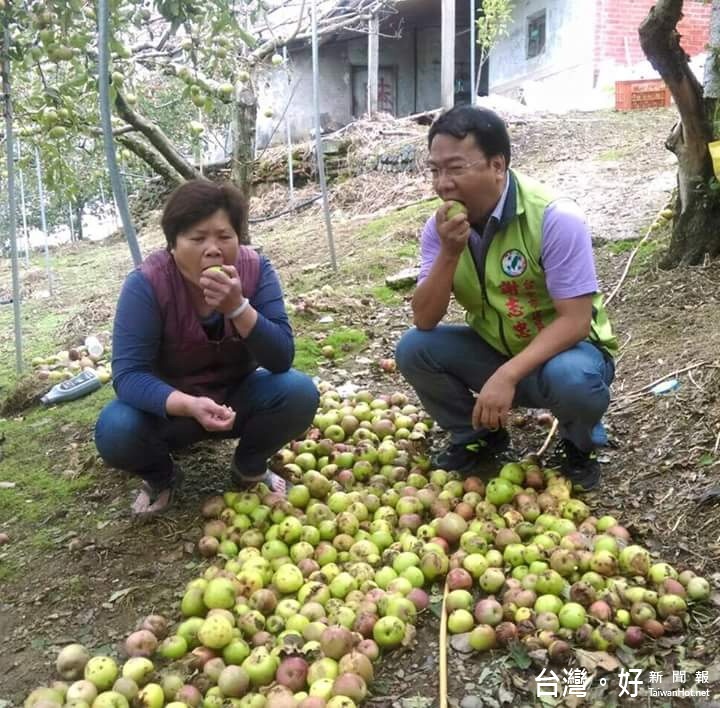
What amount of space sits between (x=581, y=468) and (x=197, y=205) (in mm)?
1685

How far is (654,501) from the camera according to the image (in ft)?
9.10

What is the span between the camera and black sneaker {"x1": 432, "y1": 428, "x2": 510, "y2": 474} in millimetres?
3160

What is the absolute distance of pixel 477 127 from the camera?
8.34 ft

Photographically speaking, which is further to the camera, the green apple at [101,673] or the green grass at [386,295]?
the green grass at [386,295]

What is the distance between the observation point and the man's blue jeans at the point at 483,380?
2.69m

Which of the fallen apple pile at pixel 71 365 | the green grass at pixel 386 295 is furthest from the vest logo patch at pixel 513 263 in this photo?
the green grass at pixel 386 295

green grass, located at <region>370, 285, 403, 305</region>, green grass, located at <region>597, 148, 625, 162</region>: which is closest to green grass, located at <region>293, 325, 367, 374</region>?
green grass, located at <region>370, 285, 403, 305</region>

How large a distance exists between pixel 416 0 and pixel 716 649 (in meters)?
16.3

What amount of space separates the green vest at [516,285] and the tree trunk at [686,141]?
211cm

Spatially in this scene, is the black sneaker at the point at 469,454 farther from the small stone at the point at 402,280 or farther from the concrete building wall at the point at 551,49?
the concrete building wall at the point at 551,49

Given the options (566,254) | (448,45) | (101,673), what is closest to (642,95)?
(448,45)

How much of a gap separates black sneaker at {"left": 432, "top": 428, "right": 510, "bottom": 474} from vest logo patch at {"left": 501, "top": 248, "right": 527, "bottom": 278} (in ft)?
2.39

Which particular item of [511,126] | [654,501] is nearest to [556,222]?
[654,501]

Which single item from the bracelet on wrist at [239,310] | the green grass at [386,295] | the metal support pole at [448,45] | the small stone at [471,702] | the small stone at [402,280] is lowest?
the small stone at [471,702]
